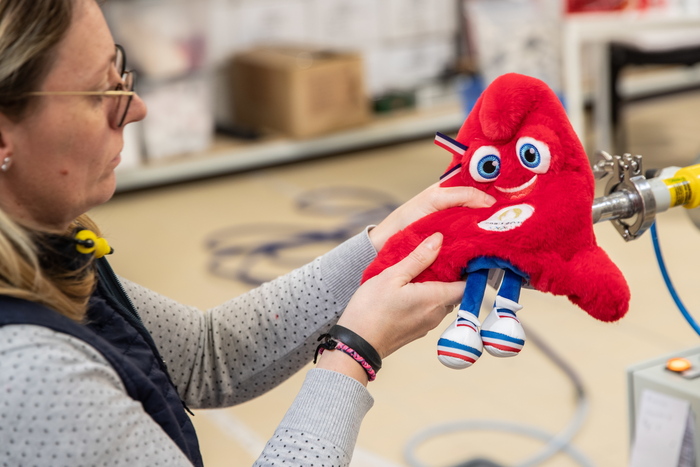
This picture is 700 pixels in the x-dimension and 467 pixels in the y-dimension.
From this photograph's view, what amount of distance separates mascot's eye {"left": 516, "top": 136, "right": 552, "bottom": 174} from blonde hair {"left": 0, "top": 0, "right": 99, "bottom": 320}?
1.65 feet

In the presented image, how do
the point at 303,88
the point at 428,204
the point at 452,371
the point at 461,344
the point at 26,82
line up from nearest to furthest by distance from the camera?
the point at 26,82 → the point at 461,344 → the point at 428,204 → the point at 452,371 → the point at 303,88

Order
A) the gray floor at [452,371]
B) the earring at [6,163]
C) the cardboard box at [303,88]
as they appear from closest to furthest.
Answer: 1. the earring at [6,163]
2. the gray floor at [452,371]
3. the cardboard box at [303,88]

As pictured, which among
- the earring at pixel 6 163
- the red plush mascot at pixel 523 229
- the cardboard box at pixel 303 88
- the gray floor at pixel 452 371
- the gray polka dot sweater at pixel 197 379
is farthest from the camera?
→ the cardboard box at pixel 303 88

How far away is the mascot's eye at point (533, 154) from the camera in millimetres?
944

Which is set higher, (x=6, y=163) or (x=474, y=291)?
(x=6, y=163)

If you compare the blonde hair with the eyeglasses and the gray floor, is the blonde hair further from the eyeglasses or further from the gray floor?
the gray floor

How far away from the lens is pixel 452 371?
2.40 m

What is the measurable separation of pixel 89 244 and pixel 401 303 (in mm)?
347

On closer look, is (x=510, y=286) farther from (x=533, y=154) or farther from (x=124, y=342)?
(x=124, y=342)

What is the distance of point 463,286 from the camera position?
3.24 ft

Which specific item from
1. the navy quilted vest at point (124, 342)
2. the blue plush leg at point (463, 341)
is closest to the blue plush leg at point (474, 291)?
the blue plush leg at point (463, 341)

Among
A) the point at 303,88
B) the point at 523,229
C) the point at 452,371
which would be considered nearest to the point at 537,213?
the point at 523,229

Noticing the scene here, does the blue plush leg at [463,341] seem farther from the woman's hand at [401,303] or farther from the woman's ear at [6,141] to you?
the woman's ear at [6,141]

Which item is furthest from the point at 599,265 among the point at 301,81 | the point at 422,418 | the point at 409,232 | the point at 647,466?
the point at 301,81
